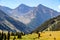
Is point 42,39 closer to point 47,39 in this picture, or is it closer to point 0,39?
point 47,39

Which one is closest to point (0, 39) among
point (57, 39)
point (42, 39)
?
point (42, 39)

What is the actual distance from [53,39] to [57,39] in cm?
268

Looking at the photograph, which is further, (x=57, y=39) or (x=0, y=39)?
(x=0, y=39)

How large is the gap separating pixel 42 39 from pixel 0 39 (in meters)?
29.6

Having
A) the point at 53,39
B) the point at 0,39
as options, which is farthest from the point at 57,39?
the point at 0,39

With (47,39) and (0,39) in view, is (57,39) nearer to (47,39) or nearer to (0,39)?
(47,39)

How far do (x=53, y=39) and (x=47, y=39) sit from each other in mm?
4320

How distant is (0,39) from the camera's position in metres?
132

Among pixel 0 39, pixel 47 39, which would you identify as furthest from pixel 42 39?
pixel 0 39

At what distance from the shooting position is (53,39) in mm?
123188

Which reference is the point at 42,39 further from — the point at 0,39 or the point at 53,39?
the point at 0,39

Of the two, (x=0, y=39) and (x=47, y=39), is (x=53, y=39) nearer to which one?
(x=47, y=39)

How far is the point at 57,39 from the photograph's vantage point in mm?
122125
